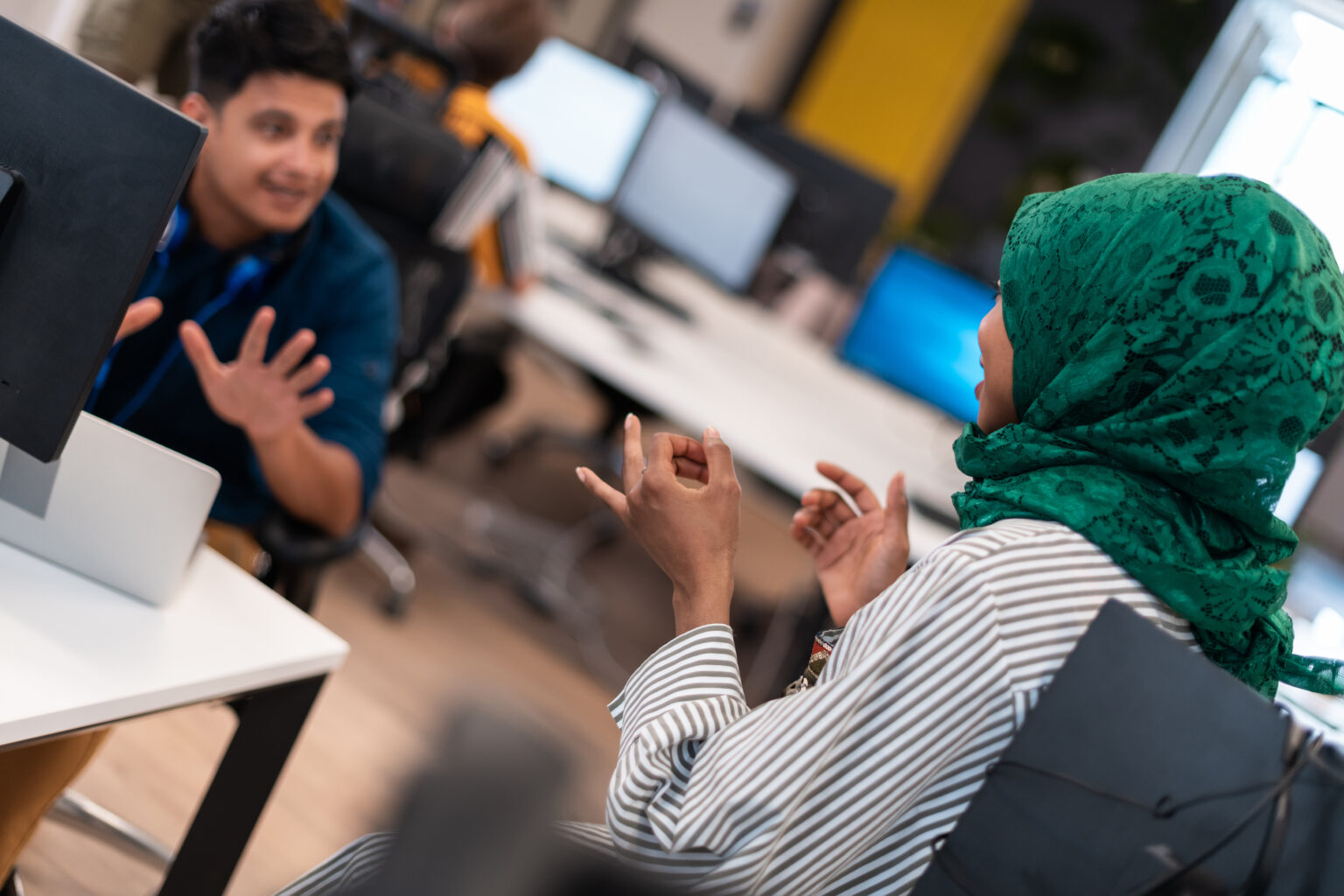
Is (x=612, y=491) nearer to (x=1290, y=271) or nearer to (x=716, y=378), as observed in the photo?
(x=1290, y=271)

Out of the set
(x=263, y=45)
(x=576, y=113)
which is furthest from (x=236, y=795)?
(x=576, y=113)

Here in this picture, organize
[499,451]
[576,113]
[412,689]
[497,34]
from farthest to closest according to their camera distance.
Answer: [499,451] → [576,113] → [497,34] → [412,689]

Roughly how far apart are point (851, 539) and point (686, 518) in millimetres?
373

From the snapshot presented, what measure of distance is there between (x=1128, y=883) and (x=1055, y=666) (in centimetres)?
15

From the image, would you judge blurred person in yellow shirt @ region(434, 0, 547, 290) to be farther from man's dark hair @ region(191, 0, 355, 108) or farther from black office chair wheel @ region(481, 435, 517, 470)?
black office chair wheel @ region(481, 435, 517, 470)

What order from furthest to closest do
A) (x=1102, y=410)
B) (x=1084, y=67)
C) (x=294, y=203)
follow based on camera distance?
(x=1084, y=67), (x=294, y=203), (x=1102, y=410)

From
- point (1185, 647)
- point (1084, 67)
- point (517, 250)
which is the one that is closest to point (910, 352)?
point (517, 250)

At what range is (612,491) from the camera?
3.26ft

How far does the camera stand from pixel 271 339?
1617 millimetres

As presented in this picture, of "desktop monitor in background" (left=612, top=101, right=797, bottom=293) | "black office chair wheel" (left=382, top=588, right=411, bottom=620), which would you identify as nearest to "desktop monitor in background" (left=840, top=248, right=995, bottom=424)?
"desktop monitor in background" (left=612, top=101, right=797, bottom=293)

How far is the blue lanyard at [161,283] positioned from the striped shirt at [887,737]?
102cm

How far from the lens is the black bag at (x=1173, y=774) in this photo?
74 centimetres

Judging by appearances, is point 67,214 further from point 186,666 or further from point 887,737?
point 887,737

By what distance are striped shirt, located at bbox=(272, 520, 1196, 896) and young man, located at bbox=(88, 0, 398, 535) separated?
32.2 inches
